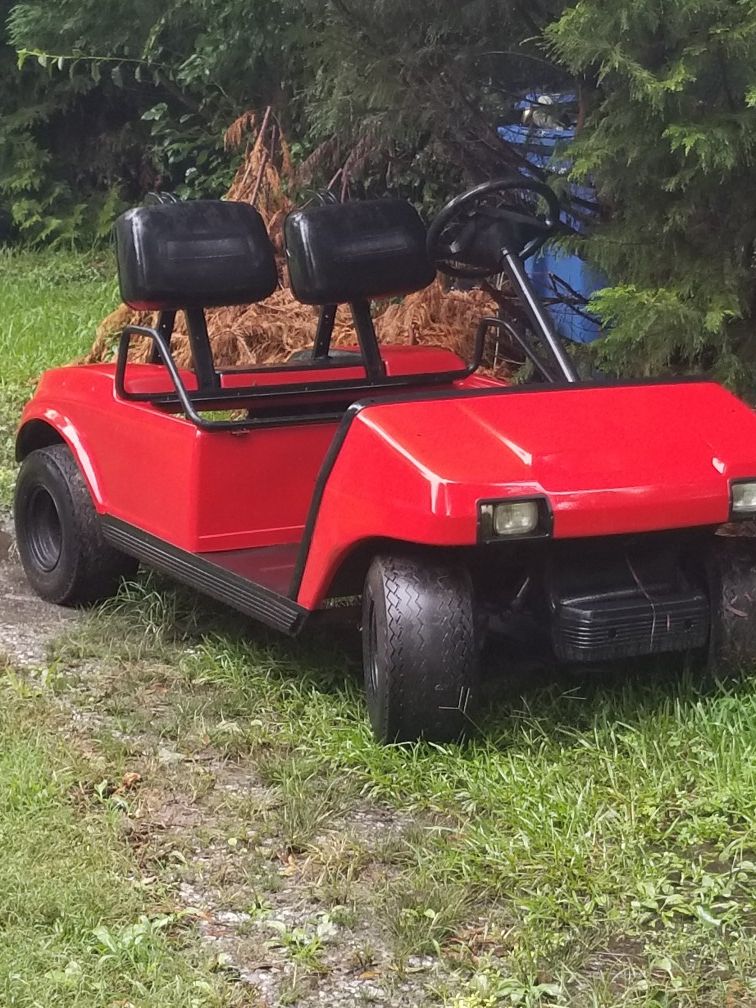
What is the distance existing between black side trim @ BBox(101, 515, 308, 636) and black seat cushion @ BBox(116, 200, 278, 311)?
0.67m

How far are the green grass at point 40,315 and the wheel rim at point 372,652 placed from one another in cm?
267

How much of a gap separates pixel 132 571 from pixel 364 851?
1.80 m

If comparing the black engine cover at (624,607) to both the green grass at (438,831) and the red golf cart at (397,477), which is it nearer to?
the red golf cart at (397,477)

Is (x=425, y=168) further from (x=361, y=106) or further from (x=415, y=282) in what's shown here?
(x=415, y=282)

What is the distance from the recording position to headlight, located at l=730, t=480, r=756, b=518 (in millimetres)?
3031

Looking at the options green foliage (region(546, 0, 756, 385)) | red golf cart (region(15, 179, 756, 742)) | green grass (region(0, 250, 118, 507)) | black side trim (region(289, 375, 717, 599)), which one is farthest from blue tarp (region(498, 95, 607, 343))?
green grass (region(0, 250, 118, 507))

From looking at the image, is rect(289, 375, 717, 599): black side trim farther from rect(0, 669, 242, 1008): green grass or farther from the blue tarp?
the blue tarp

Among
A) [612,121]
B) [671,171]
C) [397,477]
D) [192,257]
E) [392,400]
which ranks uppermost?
[612,121]

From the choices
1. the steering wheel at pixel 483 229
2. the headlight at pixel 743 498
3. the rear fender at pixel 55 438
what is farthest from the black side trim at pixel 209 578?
the steering wheel at pixel 483 229

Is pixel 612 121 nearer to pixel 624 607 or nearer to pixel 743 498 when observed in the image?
pixel 743 498

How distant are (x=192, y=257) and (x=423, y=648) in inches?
62.5

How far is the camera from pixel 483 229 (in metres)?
4.07

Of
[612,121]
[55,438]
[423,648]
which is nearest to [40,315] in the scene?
[55,438]

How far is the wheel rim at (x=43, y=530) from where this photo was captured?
446 cm
